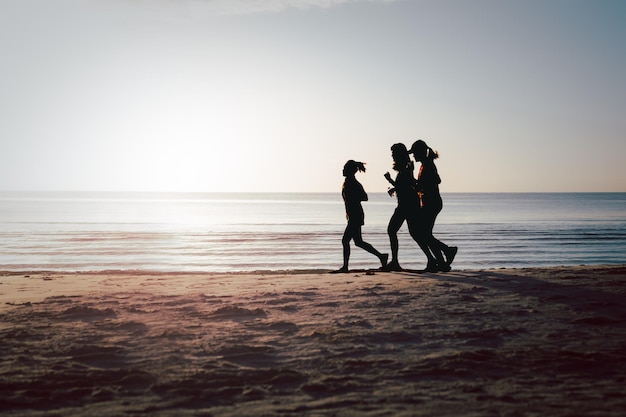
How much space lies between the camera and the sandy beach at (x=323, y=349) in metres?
3.68

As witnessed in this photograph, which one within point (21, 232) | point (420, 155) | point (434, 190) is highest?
point (420, 155)

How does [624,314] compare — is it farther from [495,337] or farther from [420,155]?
[420,155]

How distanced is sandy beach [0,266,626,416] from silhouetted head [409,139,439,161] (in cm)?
249

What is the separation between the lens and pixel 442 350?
15.9 feet

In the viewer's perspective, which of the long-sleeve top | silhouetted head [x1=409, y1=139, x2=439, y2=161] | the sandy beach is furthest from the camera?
the long-sleeve top

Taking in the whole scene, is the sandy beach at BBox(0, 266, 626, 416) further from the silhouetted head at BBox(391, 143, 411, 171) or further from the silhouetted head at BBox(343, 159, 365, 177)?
the silhouetted head at BBox(343, 159, 365, 177)

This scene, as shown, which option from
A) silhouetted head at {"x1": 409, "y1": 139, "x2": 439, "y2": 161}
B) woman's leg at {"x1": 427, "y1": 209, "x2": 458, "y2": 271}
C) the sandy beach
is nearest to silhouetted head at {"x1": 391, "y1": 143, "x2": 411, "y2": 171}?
silhouetted head at {"x1": 409, "y1": 139, "x2": 439, "y2": 161}

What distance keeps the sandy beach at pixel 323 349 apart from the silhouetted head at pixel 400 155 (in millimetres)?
2567

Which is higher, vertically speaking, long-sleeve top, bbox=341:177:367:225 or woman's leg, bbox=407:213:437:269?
long-sleeve top, bbox=341:177:367:225

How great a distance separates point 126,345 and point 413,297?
3631 millimetres

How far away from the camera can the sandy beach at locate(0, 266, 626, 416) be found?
3.68m

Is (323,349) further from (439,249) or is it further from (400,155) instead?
(400,155)

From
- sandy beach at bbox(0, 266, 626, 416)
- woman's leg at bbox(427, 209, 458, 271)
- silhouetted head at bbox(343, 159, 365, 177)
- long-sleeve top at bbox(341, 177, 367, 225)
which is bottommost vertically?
sandy beach at bbox(0, 266, 626, 416)

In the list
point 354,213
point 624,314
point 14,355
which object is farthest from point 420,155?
point 14,355
